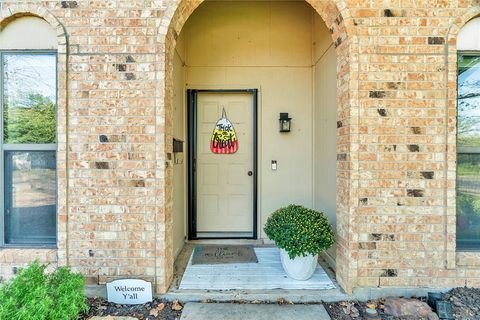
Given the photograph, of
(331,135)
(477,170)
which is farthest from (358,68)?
(477,170)

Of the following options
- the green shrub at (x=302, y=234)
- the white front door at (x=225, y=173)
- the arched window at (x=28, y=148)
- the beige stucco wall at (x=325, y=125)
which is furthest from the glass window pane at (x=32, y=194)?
the beige stucco wall at (x=325, y=125)

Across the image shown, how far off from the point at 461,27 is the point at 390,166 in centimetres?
133

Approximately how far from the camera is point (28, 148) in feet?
8.24

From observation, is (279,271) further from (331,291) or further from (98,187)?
(98,187)

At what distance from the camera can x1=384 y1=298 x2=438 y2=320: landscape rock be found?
218cm

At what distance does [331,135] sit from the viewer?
3016 millimetres

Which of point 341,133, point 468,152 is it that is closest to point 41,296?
point 341,133

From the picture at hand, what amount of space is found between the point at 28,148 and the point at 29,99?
1.48ft

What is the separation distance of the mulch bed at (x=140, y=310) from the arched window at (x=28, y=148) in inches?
28.5

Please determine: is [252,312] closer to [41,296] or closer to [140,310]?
[140,310]

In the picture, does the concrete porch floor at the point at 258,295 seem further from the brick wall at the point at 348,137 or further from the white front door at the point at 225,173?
the white front door at the point at 225,173

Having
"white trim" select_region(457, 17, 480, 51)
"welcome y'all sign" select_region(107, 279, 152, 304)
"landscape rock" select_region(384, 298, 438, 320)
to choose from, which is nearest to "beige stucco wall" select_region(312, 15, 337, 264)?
"landscape rock" select_region(384, 298, 438, 320)

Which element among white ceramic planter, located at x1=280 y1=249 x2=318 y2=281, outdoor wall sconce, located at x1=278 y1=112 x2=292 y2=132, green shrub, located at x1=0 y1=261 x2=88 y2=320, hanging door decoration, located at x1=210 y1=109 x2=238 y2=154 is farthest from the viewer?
hanging door decoration, located at x1=210 y1=109 x2=238 y2=154

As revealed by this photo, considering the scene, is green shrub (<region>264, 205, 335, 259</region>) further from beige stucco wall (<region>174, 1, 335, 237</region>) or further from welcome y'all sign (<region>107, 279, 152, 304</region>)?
welcome y'all sign (<region>107, 279, 152, 304</region>)
